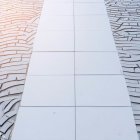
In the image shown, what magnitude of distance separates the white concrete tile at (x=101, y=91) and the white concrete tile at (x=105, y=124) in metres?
0.09

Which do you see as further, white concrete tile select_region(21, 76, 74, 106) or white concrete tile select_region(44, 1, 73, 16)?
white concrete tile select_region(44, 1, 73, 16)

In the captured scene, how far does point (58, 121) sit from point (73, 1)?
9.91 ft

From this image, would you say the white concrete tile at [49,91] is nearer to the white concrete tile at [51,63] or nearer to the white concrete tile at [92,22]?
the white concrete tile at [51,63]

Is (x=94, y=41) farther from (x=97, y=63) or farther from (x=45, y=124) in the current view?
(x=45, y=124)

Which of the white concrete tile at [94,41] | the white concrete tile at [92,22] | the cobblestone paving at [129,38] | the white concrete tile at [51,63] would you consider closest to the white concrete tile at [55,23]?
the white concrete tile at [92,22]

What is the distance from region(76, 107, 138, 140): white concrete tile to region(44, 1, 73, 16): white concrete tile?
2.31m

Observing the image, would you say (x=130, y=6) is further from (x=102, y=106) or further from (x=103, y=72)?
(x=102, y=106)

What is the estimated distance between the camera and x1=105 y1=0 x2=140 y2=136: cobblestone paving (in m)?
2.89

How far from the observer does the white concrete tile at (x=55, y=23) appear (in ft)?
13.5

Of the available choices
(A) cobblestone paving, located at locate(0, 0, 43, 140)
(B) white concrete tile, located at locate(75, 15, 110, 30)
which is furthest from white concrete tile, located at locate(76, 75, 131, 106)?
(B) white concrete tile, located at locate(75, 15, 110, 30)

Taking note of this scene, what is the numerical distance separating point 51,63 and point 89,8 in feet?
5.91

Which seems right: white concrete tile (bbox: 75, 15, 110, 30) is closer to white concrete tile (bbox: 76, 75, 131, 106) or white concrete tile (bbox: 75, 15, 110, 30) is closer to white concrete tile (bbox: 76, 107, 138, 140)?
white concrete tile (bbox: 76, 75, 131, 106)

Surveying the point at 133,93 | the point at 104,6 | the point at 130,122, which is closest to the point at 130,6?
the point at 104,6

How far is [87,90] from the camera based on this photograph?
2855mm
